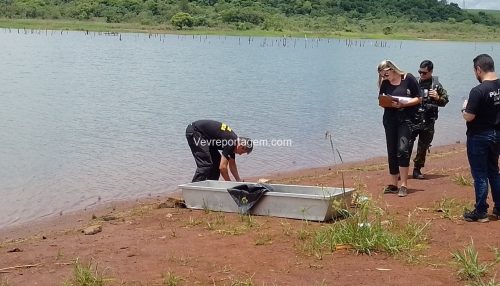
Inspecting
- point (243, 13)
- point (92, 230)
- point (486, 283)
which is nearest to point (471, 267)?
point (486, 283)

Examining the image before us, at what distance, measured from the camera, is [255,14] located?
9769cm

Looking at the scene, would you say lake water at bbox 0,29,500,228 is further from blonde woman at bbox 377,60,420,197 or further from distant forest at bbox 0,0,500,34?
distant forest at bbox 0,0,500,34

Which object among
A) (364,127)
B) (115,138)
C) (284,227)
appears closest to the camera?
(284,227)

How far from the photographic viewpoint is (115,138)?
15.8m

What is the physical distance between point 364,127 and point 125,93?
9.37 meters

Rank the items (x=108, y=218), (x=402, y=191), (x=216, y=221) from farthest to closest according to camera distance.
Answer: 1. (x=108, y=218)
2. (x=402, y=191)
3. (x=216, y=221)

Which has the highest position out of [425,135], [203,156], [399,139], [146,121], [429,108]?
[429,108]

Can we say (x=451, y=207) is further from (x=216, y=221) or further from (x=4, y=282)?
(x=4, y=282)

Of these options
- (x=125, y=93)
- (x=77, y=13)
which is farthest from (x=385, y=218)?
(x=77, y=13)

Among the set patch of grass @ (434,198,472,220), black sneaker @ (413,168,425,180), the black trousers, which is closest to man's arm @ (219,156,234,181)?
the black trousers

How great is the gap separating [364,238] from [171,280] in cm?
196

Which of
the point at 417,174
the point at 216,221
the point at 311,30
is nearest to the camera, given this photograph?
the point at 216,221

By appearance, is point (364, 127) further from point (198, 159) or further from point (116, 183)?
point (198, 159)

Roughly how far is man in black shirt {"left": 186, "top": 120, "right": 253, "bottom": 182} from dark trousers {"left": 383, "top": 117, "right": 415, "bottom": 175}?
72.1 inches
